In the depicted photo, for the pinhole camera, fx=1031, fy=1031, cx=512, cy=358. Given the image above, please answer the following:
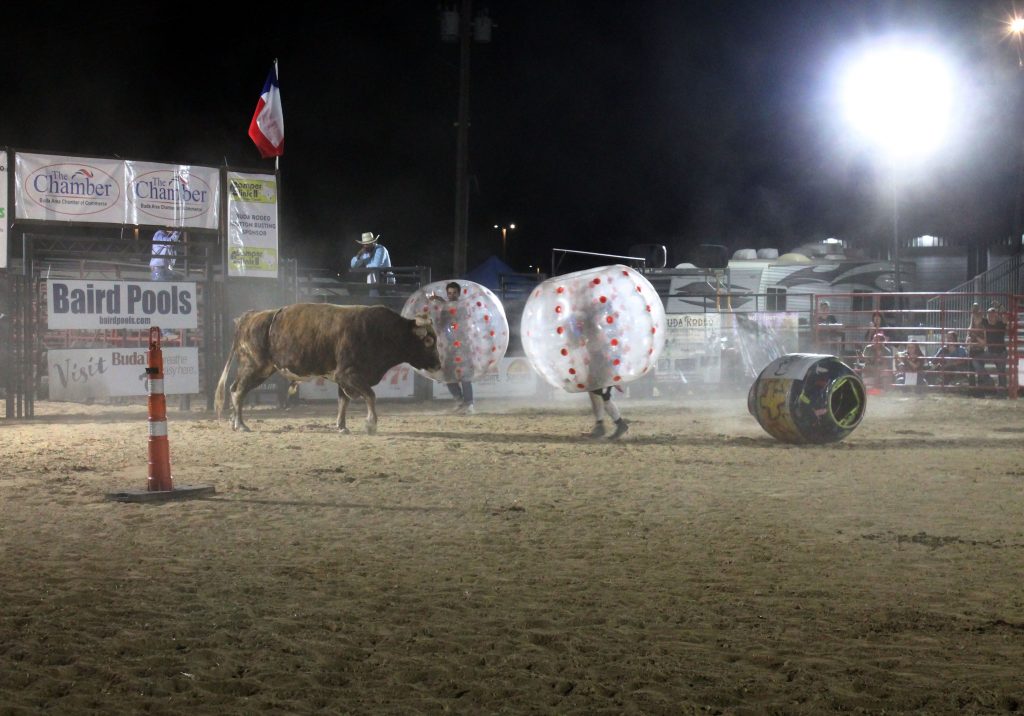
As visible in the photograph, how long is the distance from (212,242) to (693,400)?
8686 millimetres

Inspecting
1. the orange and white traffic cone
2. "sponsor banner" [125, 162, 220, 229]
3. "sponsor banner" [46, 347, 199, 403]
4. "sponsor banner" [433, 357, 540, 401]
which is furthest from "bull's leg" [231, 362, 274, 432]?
the orange and white traffic cone

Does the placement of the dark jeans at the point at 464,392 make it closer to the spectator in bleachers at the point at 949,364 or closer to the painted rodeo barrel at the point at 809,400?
the painted rodeo barrel at the point at 809,400

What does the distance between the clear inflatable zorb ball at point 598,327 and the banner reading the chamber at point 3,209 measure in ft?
28.0

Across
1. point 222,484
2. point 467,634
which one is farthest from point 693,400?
point 467,634

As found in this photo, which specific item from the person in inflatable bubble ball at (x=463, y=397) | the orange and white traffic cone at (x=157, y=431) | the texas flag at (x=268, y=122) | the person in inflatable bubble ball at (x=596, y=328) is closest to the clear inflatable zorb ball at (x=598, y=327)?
the person in inflatable bubble ball at (x=596, y=328)

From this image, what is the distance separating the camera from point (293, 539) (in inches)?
253

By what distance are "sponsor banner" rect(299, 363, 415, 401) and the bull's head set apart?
419 centimetres

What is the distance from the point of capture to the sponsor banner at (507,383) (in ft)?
61.5

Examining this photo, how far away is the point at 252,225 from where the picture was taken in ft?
55.0

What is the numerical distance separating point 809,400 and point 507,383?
8.41 m

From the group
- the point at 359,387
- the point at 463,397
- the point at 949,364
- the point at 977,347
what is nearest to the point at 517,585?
the point at 359,387

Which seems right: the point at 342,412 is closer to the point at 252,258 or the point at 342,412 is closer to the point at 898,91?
the point at 252,258

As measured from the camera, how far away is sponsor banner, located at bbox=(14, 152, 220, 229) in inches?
598

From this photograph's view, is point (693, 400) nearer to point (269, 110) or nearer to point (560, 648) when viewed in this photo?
point (269, 110)
